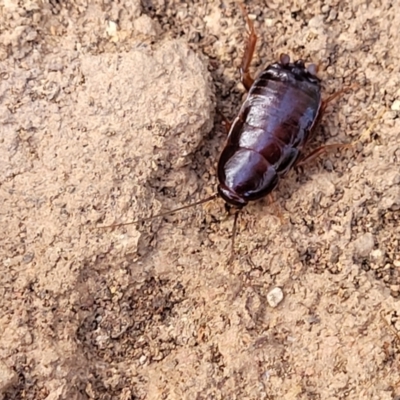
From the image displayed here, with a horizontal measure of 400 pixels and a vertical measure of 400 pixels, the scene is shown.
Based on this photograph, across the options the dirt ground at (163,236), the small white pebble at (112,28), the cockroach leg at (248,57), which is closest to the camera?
the dirt ground at (163,236)

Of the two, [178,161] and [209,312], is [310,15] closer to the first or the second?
[178,161]

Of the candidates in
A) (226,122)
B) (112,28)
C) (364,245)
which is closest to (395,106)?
(364,245)

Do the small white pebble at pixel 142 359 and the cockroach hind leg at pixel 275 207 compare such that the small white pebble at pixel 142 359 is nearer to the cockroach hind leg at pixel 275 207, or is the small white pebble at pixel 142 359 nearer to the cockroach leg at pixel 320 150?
the cockroach hind leg at pixel 275 207

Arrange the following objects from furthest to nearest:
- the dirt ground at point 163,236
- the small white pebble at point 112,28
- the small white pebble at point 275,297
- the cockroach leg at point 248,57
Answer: the cockroach leg at point 248,57, the small white pebble at point 112,28, the small white pebble at point 275,297, the dirt ground at point 163,236

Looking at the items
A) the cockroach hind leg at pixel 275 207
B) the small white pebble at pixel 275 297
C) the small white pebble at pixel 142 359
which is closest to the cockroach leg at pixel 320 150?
the cockroach hind leg at pixel 275 207

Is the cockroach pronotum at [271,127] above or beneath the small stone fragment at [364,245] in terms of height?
above

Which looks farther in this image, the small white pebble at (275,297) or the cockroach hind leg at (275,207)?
the cockroach hind leg at (275,207)
